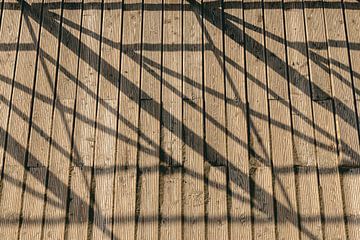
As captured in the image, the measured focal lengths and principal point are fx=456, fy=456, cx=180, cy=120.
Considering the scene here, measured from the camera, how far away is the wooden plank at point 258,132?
9.87 ft

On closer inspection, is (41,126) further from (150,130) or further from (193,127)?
(193,127)

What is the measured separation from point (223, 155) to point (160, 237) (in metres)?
0.71

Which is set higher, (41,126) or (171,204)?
(41,126)

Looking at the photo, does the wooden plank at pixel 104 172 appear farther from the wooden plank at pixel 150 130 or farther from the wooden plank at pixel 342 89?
the wooden plank at pixel 342 89

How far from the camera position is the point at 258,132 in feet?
10.7

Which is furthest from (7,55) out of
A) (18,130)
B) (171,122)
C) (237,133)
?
(237,133)

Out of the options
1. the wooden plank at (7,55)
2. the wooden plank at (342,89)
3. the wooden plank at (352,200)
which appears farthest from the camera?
the wooden plank at (7,55)

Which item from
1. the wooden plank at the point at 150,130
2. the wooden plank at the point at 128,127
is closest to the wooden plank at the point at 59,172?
the wooden plank at the point at 128,127

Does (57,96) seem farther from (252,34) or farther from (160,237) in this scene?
(252,34)

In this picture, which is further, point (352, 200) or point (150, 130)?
point (150, 130)

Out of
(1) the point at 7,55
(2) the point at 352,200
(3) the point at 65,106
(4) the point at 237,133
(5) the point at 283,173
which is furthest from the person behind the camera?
(1) the point at 7,55

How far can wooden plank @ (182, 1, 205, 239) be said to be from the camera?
9.89 feet

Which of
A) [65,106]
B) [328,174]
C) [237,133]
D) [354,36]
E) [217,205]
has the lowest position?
[217,205]

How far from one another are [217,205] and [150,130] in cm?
72
